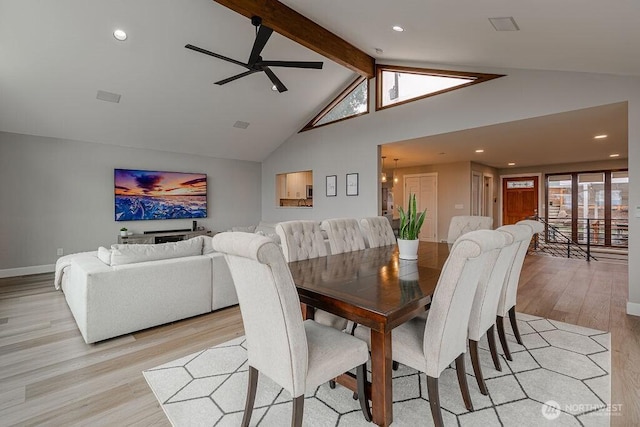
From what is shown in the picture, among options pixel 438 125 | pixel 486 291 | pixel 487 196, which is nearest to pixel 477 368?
pixel 486 291

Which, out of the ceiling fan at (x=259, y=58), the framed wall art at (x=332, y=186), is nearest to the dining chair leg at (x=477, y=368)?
the ceiling fan at (x=259, y=58)

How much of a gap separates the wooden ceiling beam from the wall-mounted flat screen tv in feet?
14.4

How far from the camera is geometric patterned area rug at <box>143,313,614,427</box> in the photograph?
68.1 inches

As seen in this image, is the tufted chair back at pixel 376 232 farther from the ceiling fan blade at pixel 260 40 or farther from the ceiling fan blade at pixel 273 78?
the ceiling fan blade at pixel 260 40

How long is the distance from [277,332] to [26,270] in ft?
20.3

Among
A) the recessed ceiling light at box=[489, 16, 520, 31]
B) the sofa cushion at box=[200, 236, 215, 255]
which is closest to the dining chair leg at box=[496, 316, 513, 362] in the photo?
the recessed ceiling light at box=[489, 16, 520, 31]

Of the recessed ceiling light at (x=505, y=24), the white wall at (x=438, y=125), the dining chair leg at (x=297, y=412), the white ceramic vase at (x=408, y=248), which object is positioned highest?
the recessed ceiling light at (x=505, y=24)

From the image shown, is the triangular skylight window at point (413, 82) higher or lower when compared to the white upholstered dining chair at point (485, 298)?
higher

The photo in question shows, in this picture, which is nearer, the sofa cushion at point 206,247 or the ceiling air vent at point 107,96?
the sofa cushion at point 206,247

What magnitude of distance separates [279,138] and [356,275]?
240 inches

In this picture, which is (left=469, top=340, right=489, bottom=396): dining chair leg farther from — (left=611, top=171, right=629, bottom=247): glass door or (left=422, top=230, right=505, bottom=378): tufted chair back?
(left=611, top=171, right=629, bottom=247): glass door

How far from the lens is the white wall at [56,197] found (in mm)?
5109

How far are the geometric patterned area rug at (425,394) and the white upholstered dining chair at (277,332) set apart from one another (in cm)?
35

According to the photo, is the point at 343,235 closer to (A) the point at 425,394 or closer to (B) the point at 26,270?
(A) the point at 425,394
